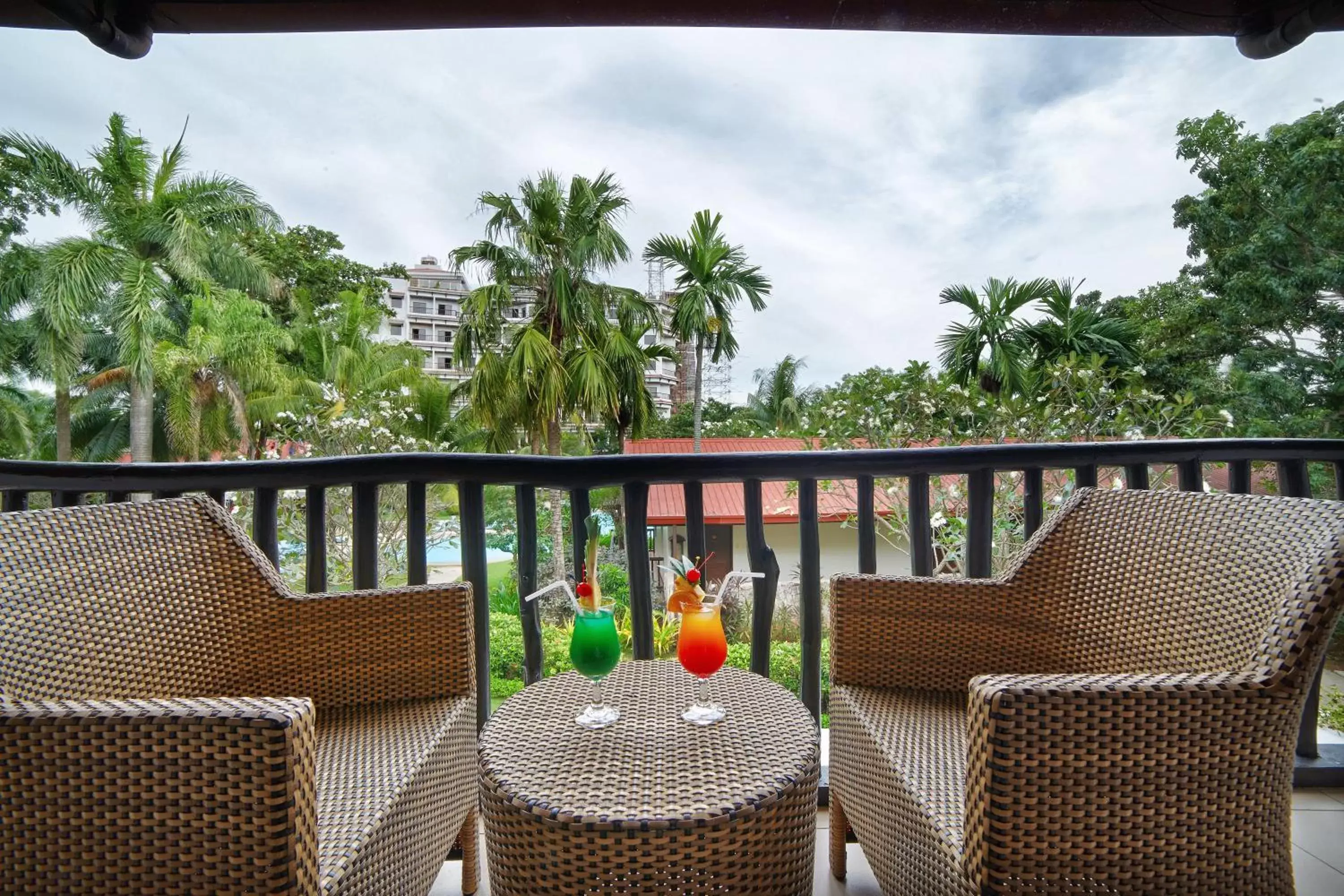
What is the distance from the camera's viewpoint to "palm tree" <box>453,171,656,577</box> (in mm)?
13555

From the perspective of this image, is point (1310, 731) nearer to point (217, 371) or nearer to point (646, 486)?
point (646, 486)

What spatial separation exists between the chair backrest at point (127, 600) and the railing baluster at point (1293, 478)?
7.76ft

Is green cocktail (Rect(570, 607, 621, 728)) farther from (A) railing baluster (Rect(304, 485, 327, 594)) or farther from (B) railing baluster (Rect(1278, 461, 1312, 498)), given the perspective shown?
(B) railing baluster (Rect(1278, 461, 1312, 498))

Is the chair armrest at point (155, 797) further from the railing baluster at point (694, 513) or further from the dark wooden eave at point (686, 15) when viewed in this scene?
the dark wooden eave at point (686, 15)

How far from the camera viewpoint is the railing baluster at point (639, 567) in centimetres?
169

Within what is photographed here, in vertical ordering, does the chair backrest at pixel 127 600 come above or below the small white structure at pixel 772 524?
above

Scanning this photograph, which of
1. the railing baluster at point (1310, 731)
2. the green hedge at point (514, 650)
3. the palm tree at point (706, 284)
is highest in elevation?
the palm tree at point (706, 284)

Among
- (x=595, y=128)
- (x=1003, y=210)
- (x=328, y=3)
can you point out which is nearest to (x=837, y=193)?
(x=1003, y=210)

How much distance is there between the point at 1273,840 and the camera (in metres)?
0.89

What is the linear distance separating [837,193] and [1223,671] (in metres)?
21.1

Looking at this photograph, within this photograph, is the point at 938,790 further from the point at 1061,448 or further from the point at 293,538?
the point at 293,538

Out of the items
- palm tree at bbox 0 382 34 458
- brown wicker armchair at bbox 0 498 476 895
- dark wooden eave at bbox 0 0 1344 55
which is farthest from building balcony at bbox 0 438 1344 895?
palm tree at bbox 0 382 34 458

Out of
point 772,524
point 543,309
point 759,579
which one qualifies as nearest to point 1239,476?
point 759,579

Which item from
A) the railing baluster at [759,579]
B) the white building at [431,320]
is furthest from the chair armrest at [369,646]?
the white building at [431,320]
